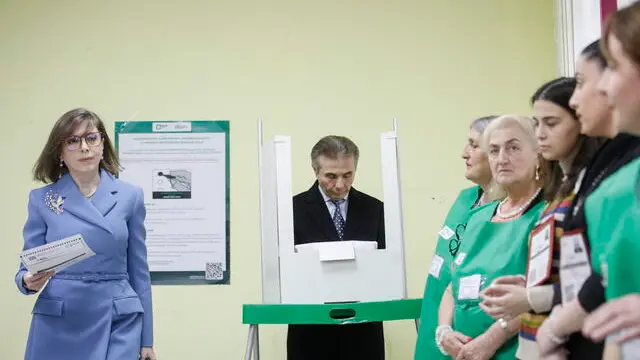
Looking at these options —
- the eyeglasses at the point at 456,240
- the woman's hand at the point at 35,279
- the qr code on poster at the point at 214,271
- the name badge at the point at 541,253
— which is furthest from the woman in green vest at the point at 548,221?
the qr code on poster at the point at 214,271

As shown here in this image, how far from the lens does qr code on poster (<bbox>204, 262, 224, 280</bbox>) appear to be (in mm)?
3643

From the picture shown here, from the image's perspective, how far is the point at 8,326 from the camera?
12.0 feet

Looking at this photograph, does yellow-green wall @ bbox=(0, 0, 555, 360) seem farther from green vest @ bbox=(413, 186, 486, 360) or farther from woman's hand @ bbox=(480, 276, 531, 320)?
woman's hand @ bbox=(480, 276, 531, 320)

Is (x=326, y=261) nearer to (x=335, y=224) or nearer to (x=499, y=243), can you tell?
(x=335, y=224)

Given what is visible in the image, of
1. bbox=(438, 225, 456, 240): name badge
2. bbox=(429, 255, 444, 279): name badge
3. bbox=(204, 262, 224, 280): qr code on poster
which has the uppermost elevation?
bbox=(438, 225, 456, 240): name badge

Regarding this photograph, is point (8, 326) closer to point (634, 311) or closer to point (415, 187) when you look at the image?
point (415, 187)

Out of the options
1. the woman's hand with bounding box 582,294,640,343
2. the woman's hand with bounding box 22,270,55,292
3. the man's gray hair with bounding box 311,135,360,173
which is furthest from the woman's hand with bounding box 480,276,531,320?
the woman's hand with bounding box 22,270,55,292

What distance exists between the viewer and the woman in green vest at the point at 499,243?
5.98ft

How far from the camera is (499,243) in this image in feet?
6.13

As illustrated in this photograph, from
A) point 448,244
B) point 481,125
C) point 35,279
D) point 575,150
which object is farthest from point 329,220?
point 575,150

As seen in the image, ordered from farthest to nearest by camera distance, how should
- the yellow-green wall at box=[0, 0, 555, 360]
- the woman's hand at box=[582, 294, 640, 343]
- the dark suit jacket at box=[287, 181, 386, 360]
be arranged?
the yellow-green wall at box=[0, 0, 555, 360] < the dark suit jacket at box=[287, 181, 386, 360] < the woman's hand at box=[582, 294, 640, 343]

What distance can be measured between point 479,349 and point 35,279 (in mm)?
1448

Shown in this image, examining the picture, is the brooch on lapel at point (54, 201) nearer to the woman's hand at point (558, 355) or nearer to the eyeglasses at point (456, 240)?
the eyeglasses at point (456, 240)

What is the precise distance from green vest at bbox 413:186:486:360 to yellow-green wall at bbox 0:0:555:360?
120cm
